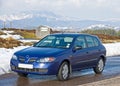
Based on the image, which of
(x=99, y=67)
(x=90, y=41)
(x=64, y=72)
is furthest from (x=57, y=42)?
(x=99, y=67)

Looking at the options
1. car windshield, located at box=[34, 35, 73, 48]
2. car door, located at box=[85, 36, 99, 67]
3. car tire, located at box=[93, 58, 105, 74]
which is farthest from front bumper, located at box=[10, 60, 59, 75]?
car tire, located at box=[93, 58, 105, 74]

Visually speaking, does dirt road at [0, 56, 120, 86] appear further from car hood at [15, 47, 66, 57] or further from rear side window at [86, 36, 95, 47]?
A: rear side window at [86, 36, 95, 47]

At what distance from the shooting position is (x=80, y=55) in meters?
13.8

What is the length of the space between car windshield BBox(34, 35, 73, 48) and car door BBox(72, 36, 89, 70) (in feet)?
0.92

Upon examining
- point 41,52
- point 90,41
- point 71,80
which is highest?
point 90,41

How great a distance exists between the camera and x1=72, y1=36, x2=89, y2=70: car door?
1354cm

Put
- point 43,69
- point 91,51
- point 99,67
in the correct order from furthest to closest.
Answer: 1. point 99,67
2. point 91,51
3. point 43,69

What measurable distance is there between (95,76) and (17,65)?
3.19 meters

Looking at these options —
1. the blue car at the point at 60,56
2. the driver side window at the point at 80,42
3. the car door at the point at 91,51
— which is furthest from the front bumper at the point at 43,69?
the car door at the point at 91,51

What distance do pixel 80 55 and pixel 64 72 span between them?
45.4 inches

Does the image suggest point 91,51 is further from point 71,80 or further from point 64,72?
point 64,72

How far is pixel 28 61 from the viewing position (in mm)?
12391

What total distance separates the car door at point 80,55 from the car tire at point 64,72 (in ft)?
1.50

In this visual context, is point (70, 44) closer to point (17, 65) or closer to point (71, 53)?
point (71, 53)
